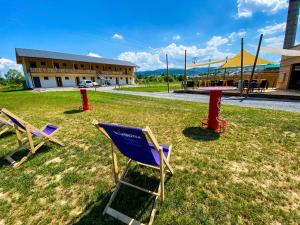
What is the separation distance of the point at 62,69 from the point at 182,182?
36594 millimetres

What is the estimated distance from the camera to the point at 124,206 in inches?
85.0

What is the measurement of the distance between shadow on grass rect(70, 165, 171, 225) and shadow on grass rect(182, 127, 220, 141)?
1.96m

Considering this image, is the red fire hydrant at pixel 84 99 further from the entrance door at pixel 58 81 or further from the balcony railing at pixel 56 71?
the entrance door at pixel 58 81

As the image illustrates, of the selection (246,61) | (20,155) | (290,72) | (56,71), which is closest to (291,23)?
(290,72)

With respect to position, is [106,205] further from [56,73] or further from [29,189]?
[56,73]

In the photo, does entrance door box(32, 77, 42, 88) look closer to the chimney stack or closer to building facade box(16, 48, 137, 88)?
building facade box(16, 48, 137, 88)

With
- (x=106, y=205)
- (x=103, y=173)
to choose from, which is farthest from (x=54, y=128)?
(x=106, y=205)

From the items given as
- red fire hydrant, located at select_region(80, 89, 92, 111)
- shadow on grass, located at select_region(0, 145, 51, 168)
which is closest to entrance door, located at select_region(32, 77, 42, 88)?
red fire hydrant, located at select_region(80, 89, 92, 111)

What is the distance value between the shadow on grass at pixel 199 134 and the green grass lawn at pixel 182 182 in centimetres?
3

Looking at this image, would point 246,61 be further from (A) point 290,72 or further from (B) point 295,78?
(B) point 295,78

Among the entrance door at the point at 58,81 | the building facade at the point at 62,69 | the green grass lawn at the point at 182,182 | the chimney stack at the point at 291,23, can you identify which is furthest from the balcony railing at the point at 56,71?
the chimney stack at the point at 291,23

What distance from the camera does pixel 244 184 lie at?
2.46 metres

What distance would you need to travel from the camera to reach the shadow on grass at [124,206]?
196 centimetres

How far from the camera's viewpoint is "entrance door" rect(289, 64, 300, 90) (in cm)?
1322
